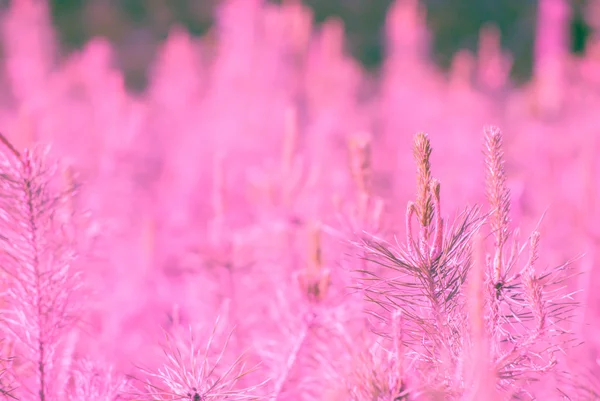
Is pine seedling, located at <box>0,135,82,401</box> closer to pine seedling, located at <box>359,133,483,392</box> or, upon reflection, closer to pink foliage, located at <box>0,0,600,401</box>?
pink foliage, located at <box>0,0,600,401</box>

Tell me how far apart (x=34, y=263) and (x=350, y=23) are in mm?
5857

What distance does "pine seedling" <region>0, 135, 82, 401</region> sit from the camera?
0.50 m

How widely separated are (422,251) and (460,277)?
4 centimetres

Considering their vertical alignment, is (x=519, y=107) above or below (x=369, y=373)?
above

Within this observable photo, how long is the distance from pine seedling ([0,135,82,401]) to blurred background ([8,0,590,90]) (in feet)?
15.6

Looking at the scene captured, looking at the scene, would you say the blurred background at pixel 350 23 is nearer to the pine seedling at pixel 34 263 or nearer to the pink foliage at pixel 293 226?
the pink foliage at pixel 293 226

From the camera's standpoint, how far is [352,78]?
10.8 feet

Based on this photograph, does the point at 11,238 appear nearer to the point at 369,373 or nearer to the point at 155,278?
the point at 369,373

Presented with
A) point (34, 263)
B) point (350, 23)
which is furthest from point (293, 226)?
point (350, 23)

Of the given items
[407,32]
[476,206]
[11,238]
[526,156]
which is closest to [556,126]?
[526,156]

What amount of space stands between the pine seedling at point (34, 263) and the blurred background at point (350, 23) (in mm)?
4766

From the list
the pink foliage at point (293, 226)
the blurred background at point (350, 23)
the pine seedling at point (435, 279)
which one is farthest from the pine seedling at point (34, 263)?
the blurred background at point (350, 23)

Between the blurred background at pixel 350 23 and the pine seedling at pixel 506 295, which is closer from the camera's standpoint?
the pine seedling at pixel 506 295

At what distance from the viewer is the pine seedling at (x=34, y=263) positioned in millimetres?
504
